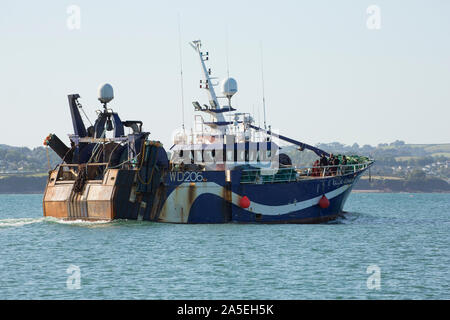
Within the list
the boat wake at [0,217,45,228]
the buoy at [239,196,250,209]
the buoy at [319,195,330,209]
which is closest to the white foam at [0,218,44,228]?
the boat wake at [0,217,45,228]

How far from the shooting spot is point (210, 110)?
5247cm

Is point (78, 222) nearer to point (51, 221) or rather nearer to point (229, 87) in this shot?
point (51, 221)

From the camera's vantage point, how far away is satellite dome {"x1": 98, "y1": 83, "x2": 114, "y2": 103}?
53469 mm

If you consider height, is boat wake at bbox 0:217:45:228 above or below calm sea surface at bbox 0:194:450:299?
above

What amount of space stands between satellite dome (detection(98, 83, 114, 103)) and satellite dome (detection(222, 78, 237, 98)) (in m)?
7.83

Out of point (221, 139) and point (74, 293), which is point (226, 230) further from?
point (74, 293)

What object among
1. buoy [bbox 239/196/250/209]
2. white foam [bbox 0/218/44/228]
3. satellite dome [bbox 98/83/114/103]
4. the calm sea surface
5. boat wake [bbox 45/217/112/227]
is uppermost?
satellite dome [bbox 98/83/114/103]

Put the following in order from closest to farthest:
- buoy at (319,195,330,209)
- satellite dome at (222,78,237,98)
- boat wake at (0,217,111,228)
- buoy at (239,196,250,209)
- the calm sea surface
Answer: the calm sea surface
buoy at (239,196,250,209)
boat wake at (0,217,111,228)
buoy at (319,195,330,209)
satellite dome at (222,78,237,98)

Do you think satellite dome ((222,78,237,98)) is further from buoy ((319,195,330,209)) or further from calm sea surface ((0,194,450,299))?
calm sea surface ((0,194,450,299))

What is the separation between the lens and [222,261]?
34.3m
